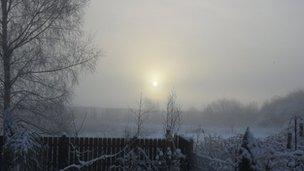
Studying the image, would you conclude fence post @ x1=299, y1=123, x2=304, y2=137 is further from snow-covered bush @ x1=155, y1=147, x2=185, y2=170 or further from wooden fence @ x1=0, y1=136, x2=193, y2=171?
snow-covered bush @ x1=155, y1=147, x2=185, y2=170

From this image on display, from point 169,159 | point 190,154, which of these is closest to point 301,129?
point 190,154

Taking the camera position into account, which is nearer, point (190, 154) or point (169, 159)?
point (169, 159)

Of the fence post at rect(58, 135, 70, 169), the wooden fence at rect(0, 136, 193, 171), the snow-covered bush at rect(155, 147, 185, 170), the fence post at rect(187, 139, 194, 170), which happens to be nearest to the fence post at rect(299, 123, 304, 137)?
the wooden fence at rect(0, 136, 193, 171)

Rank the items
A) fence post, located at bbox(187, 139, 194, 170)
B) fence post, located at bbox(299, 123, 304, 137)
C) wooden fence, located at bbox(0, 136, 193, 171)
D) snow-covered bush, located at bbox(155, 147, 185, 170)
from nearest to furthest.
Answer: snow-covered bush, located at bbox(155, 147, 185, 170) < fence post, located at bbox(187, 139, 194, 170) < wooden fence, located at bbox(0, 136, 193, 171) < fence post, located at bbox(299, 123, 304, 137)

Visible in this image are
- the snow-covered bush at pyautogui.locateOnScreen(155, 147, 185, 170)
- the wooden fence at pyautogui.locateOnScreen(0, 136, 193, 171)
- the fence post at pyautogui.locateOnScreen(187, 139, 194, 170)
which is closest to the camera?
the snow-covered bush at pyautogui.locateOnScreen(155, 147, 185, 170)

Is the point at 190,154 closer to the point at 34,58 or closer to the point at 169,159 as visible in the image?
the point at 169,159

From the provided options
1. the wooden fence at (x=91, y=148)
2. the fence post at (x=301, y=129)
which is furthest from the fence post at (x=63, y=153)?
the fence post at (x=301, y=129)

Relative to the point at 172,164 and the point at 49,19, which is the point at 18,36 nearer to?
the point at 49,19

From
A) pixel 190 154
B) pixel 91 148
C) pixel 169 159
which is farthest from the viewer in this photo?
pixel 91 148

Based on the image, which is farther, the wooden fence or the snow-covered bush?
the wooden fence

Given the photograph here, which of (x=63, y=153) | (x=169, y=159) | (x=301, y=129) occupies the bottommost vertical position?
(x=169, y=159)

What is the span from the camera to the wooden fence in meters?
14.1

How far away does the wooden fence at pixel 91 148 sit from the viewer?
1410 cm

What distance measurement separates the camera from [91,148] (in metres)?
14.3
